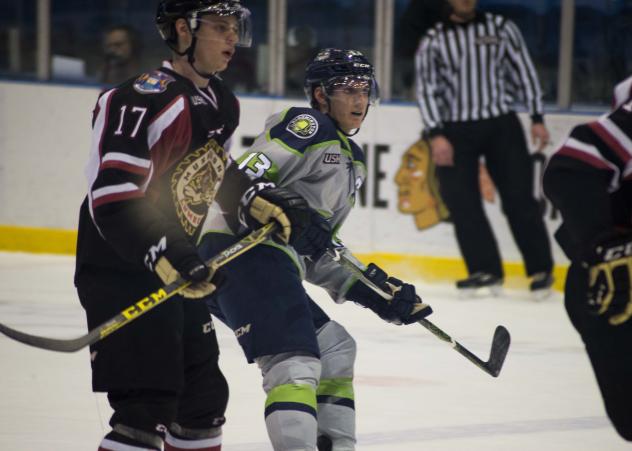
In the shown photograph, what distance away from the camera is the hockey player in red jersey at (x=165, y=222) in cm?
236

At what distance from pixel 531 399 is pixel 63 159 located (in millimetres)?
3654

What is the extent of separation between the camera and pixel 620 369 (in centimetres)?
232

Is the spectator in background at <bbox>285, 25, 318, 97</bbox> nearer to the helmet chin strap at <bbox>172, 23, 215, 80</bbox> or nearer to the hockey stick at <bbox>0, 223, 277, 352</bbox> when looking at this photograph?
the helmet chin strap at <bbox>172, 23, 215, 80</bbox>

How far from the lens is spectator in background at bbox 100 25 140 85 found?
7.21 m

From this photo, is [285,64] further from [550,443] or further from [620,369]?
[620,369]

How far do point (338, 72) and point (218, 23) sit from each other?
515 mm

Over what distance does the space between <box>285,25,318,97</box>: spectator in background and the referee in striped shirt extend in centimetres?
82

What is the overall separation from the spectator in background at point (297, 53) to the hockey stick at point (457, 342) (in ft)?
12.6

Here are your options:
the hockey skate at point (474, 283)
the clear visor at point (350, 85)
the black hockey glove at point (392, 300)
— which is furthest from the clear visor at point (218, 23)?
the hockey skate at point (474, 283)

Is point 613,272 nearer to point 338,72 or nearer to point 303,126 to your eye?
point 303,126

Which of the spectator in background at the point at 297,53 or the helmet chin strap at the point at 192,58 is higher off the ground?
the helmet chin strap at the point at 192,58

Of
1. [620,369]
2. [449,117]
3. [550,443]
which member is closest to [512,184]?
[449,117]

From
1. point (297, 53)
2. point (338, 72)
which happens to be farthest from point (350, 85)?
point (297, 53)

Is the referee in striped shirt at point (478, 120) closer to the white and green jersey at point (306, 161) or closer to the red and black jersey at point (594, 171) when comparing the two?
the white and green jersey at point (306, 161)
